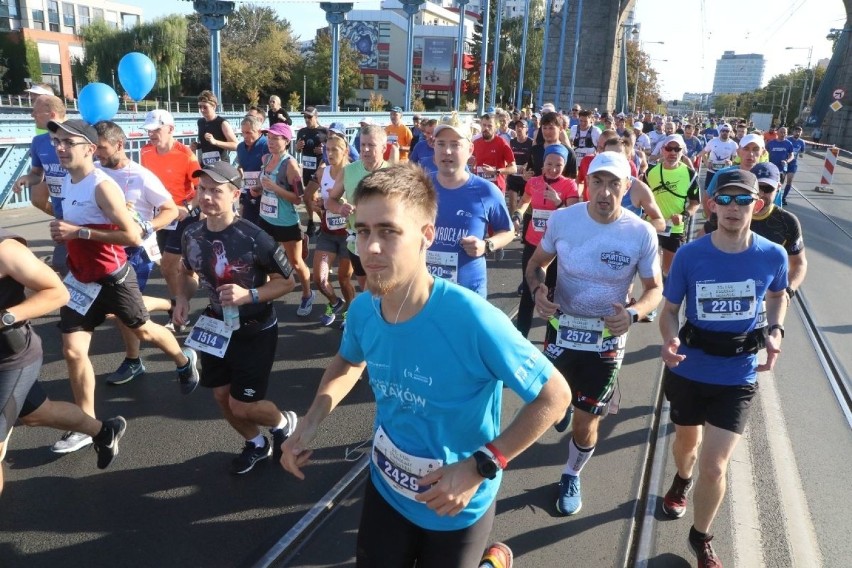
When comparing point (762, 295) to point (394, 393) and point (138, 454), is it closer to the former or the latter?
point (394, 393)

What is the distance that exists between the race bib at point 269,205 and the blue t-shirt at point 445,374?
15.7 ft

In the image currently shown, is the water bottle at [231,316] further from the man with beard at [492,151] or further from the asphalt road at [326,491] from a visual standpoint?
the man with beard at [492,151]

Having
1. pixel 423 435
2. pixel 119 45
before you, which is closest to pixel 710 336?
pixel 423 435

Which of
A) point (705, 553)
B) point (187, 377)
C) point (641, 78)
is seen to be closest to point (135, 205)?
point (187, 377)

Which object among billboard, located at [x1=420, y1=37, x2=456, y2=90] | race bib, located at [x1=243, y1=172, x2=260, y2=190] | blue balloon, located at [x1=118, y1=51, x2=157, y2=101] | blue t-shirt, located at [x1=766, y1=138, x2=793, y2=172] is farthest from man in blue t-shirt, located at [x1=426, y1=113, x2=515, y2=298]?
billboard, located at [x1=420, y1=37, x2=456, y2=90]

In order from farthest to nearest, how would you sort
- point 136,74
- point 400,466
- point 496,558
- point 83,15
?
point 83,15, point 136,74, point 496,558, point 400,466

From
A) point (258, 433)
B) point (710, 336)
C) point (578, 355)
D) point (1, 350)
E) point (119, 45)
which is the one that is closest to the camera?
point (1, 350)

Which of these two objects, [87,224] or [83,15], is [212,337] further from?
[83,15]

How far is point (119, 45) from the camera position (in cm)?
5859

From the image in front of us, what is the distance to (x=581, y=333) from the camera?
141 inches

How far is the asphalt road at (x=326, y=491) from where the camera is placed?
3.31 m

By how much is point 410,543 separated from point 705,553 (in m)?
1.83

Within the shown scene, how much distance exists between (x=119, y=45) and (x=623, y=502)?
66262 mm

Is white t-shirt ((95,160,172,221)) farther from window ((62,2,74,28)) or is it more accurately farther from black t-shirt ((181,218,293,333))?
window ((62,2,74,28))
